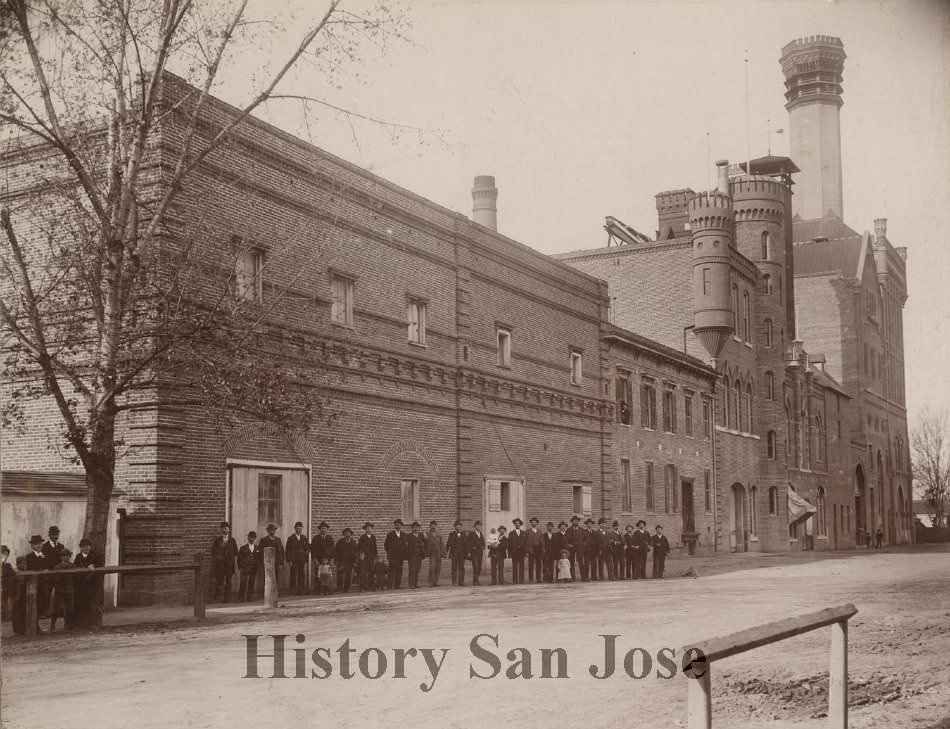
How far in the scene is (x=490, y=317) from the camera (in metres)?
26.3

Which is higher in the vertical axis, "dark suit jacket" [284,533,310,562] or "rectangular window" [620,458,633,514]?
"rectangular window" [620,458,633,514]

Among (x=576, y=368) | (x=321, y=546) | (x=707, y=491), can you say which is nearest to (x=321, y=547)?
(x=321, y=546)

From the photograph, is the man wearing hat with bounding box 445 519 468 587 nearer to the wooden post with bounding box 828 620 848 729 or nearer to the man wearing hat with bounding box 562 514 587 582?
the man wearing hat with bounding box 562 514 587 582

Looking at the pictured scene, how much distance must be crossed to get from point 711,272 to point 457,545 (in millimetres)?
21825

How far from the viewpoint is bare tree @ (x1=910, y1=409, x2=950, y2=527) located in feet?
205

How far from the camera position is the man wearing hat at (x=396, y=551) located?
821 inches

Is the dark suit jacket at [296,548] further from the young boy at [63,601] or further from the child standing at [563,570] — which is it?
the child standing at [563,570]

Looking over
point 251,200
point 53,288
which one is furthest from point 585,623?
point 251,200

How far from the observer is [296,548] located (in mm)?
18906

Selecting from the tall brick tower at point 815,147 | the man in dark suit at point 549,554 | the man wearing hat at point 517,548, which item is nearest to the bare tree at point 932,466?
the tall brick tower at point 815,147

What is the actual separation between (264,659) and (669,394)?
2827 cm

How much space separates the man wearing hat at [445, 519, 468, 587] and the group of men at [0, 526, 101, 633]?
902cm

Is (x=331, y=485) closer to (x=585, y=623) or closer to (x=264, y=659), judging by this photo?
(x=585, y=623)

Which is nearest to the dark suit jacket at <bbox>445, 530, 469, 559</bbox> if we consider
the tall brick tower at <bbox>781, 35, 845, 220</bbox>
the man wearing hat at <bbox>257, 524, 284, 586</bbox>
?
the man wearing hat at <bbox>257, 524, 284, 586</bbox>
